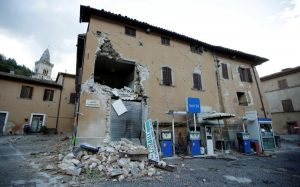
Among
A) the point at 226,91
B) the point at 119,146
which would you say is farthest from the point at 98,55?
the point at 226,91

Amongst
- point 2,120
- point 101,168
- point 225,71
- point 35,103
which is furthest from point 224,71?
point 2,120

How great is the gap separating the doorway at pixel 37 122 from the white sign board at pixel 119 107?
14376 mm

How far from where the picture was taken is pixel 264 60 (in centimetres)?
1523

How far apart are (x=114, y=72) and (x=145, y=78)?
3.62m

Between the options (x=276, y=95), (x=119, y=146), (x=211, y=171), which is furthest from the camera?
(x=276, y=95)

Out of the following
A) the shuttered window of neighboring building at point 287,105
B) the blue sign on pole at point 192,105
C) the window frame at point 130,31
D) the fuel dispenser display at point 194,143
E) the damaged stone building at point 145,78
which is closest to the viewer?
the damaged stone building at point 145,78

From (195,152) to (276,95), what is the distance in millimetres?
19317

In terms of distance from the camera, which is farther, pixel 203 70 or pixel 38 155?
pixel 203 70

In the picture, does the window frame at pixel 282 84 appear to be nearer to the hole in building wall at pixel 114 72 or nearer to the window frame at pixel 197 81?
the window frame at pixel 197 81

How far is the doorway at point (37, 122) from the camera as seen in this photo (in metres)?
17.7

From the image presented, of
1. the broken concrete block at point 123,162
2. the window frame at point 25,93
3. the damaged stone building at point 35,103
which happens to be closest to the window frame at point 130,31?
the broken concrete block at point 123,162

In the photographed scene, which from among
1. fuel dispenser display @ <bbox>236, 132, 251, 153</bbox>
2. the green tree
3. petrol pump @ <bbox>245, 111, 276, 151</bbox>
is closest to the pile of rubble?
fuel dispenser display @ <bbox>236, 132, 251, 153</bbox>

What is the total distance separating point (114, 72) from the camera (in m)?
12.6

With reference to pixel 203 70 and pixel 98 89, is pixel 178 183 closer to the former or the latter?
pixel 98 89
